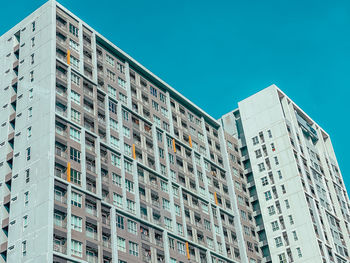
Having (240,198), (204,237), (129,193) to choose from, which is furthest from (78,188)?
(240,198)

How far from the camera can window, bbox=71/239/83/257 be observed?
2817 inches

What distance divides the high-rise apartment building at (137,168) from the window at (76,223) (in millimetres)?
274

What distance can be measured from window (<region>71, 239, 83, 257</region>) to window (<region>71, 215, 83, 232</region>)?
5.90ft

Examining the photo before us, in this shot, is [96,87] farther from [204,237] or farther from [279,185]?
[279,185]

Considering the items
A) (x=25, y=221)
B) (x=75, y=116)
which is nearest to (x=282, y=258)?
(x=75, y=116)

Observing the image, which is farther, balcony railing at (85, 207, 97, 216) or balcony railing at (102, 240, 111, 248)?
balcony railing at (85, 207, 97, 216)

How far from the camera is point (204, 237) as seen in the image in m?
96.8

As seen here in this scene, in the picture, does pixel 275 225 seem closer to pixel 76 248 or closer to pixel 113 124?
pixel 113 124

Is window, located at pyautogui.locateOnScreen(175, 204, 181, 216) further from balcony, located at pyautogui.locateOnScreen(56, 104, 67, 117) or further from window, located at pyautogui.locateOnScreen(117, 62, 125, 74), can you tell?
window, located at pyautogui.locateOnScreen(117, 62, 125, 74)

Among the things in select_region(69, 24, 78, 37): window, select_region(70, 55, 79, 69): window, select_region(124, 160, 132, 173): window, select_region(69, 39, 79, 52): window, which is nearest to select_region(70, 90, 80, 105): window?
select_region(70, 55, 79, 69): window

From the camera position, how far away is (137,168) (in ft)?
299

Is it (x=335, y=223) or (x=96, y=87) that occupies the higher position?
(x=96, y=87)

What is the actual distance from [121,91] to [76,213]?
94.9 ft

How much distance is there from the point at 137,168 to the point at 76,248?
2160 centimetres
